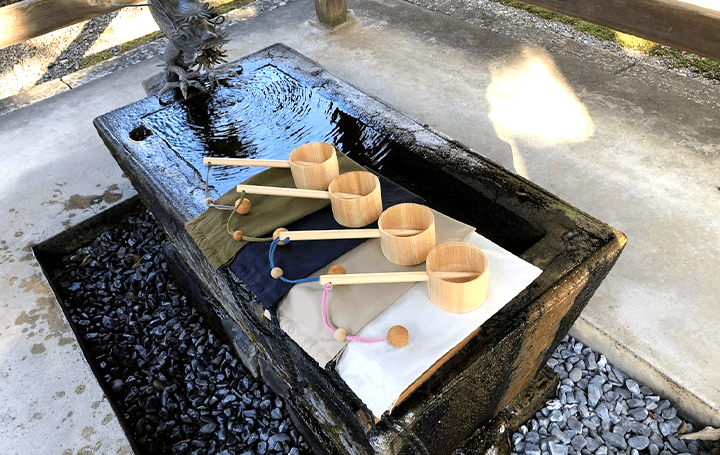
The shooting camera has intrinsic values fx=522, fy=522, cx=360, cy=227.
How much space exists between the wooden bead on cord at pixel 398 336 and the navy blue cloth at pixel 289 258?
1.24 ft

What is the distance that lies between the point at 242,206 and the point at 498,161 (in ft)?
6.55

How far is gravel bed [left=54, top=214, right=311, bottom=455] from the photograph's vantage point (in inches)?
97.9

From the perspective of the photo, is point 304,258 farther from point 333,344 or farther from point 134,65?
point 134,65

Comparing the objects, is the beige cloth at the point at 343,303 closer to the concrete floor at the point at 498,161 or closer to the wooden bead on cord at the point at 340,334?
the wooden bead on cord at the point at 340,334

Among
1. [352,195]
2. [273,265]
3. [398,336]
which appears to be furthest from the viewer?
[352,195]

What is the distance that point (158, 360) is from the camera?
9.24 ft

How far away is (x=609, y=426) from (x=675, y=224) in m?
1.22

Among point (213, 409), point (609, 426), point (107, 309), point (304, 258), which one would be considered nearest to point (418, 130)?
point (304, 258)

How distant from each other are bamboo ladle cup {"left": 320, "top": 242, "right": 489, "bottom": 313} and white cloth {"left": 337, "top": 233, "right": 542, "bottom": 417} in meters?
0.04

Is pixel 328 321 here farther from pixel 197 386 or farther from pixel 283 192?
pixel 197 386

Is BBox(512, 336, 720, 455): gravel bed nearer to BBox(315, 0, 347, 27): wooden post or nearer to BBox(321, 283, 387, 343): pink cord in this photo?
BBox(321, 283, 387, 343): pink cord

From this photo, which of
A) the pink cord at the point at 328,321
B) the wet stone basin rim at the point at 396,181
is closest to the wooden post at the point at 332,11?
the wet stone basin rim at the point at 396,181

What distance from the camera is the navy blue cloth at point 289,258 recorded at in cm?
168

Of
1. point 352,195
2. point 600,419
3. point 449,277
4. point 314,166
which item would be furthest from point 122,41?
point 600,419
